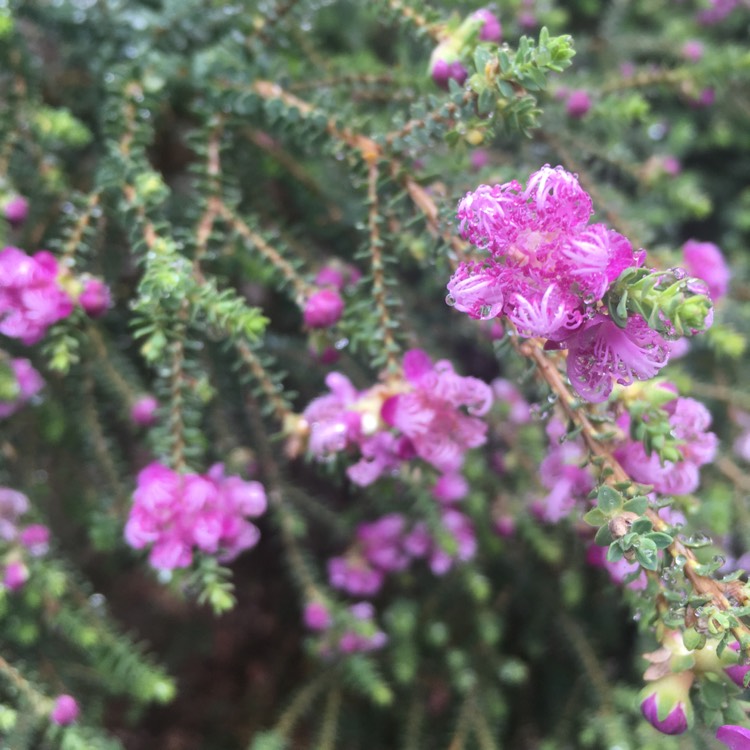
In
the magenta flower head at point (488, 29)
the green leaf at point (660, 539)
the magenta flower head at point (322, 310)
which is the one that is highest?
the magenta flower head at point (488, 29)

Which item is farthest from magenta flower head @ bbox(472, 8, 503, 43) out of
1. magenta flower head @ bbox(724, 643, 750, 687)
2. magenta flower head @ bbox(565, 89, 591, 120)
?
magenta flower head @ bbox(724, 643, 750, 687)

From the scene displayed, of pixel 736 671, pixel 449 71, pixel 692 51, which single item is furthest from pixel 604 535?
pixel 692 51

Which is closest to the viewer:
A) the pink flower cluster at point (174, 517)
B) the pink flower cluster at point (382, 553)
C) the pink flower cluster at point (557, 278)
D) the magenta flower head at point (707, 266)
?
Result: the pink flower cluster at point (557, 278)

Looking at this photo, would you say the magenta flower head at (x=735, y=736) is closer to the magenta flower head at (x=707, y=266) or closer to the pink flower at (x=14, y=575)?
the magenta flower head at (x=707, y=266)

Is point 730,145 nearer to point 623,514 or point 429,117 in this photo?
point 429,117

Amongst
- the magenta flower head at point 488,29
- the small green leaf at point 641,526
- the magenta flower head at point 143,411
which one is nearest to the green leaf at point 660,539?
the small green leaf at point 641,526

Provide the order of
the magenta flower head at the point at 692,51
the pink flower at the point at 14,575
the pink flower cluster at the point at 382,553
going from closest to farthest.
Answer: the pink flower at the point at 14,575 → the pink flower cluster at the point at 382,553 → the magenta flower head at the point at 692,51

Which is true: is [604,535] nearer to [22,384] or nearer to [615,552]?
[615,552]
